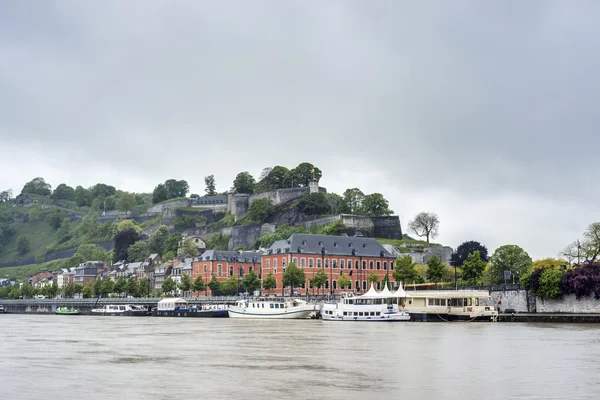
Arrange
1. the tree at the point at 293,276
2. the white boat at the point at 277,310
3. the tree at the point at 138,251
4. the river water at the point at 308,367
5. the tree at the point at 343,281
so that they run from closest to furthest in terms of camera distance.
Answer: the river water at the point at 308,367 → the white boat at the point at 277,310 → the tree at the point at 293,276 → the tree at the point at 343,281 → the tree at the point at 138,251

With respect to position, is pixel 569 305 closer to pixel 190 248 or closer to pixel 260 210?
pixel 260 210

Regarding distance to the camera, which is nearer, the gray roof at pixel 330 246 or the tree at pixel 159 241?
the gray roof at pixel 330 246

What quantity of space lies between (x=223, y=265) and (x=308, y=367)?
288ft

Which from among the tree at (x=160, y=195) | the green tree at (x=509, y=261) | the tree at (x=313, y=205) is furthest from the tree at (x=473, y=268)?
the tree at (x=160, y=195)

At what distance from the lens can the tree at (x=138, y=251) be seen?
522 feet

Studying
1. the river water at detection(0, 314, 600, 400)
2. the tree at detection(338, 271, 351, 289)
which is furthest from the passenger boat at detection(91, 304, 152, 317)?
the river water at detection(0, 314, 600, 400)

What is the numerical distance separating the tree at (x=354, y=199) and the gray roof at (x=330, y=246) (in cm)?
3149

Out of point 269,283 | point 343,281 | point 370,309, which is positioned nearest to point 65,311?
point 269,283

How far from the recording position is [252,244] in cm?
14112

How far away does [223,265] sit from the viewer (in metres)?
115

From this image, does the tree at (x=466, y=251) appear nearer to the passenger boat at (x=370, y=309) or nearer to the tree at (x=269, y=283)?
the tree at (x=269, y=283)

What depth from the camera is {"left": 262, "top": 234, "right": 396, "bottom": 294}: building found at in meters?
101

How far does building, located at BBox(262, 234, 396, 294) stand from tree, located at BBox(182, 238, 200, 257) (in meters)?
45.3

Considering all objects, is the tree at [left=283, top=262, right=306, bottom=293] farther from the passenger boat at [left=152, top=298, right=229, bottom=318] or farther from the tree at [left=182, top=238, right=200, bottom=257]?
the tree at [left=182, top=238, right=200, bottom=257]
